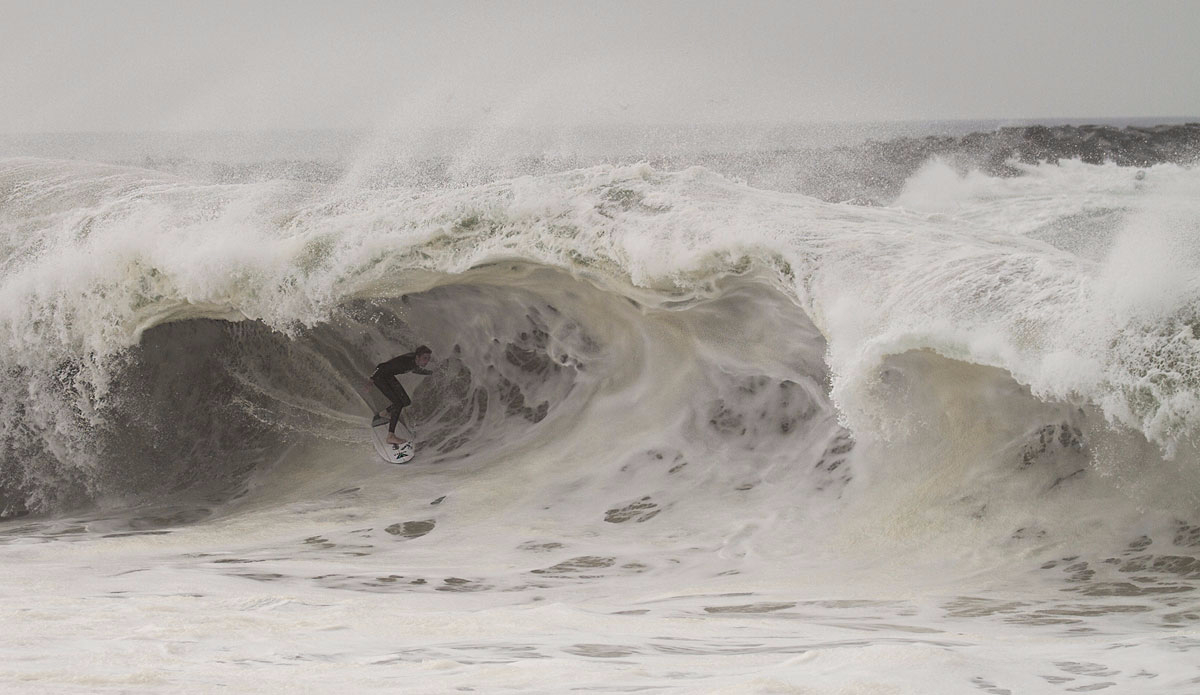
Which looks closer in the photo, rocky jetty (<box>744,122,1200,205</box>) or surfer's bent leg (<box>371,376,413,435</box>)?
surfer's bent leg (<box>371,376,413,435</box>)

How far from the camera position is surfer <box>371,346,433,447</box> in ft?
25.5

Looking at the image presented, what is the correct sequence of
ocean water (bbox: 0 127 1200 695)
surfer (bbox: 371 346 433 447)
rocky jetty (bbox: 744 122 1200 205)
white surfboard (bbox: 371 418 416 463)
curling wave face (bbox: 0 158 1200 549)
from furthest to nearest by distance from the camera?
rocky jetty (bbox: 744 122 1200 205)
white surfboard (bbox: 371 418 416 463)
surfer (bbox: 371 346 433 447)
curling wave face (bbox: 0 158 1200 549)
ocean water (bbox: 0 127 1200 695)

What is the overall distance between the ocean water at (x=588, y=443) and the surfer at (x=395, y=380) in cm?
26

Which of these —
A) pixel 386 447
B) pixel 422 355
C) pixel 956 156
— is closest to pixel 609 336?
pixel 422 355

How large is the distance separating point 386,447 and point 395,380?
49cm

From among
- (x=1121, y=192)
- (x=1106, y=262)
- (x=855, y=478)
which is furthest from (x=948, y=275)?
(x=1121, y=192)

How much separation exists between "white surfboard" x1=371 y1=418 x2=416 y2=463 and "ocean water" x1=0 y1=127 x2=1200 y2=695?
0.10 meters

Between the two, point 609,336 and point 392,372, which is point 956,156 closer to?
point 609,336

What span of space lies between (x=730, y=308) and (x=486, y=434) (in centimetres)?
203

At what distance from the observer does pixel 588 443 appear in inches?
293

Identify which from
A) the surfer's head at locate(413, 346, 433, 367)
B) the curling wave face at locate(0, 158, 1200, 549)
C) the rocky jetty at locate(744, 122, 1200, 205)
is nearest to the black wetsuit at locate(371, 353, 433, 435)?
the surfer's head at locate(413, 346, 433, 367)

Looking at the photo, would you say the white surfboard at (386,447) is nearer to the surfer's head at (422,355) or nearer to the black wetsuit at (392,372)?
the black wetsuit at (392,372)

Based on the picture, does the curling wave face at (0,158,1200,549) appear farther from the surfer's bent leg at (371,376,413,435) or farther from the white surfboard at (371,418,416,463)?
the surfer's bent leg at (371,376,413,435)

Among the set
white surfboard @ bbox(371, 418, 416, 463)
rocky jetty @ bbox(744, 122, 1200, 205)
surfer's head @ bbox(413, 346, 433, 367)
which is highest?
rocky jetty @ bbox(744, 122, 1200, 205)
